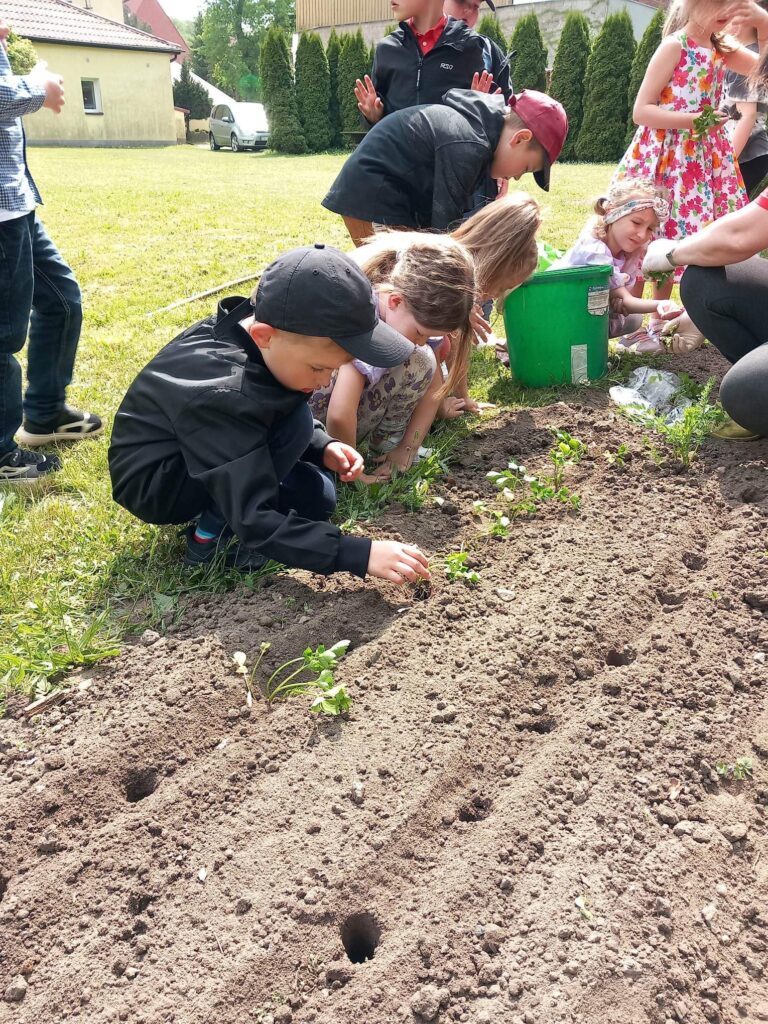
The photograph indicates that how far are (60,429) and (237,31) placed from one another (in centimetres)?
6339

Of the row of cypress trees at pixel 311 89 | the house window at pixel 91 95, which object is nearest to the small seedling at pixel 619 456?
the row of cypress trees at pixel 311 89

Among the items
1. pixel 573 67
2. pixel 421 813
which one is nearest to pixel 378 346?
pixel 421 813

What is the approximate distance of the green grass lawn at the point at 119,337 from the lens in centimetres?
249

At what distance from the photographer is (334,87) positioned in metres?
23.2

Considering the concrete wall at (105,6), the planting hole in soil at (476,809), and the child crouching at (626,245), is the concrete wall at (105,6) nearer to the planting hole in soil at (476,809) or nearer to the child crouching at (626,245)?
the child crouching at (626,245)

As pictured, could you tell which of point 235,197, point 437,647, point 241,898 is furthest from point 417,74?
point 235,197

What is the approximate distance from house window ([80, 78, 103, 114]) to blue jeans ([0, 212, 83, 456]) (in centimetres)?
2902

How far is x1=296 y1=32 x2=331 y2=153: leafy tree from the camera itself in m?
22.6

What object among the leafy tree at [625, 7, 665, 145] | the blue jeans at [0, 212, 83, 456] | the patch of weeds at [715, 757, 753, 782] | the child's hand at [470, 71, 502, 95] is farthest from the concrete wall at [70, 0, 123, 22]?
the patch of weeds at [715, 757, 753, 782]

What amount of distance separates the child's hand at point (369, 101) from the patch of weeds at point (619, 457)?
2650mm

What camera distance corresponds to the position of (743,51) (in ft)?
14.3

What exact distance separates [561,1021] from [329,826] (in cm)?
59

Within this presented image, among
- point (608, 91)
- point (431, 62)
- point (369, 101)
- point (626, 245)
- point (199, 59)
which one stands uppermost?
point (199, 59)

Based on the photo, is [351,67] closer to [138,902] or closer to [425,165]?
Result: [425,165]
